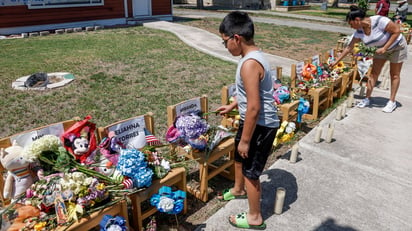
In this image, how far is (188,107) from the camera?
10.7 ft

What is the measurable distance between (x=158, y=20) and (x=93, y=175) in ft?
50.0

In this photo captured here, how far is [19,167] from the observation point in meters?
2.27

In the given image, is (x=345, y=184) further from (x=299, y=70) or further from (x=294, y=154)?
(x=299, y=70)

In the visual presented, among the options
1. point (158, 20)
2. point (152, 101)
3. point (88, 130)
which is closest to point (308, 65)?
point (152, 101)

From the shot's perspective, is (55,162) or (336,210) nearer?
(55,162)

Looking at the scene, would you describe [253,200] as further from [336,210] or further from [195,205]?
[336,210]

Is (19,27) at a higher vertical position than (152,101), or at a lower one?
higher

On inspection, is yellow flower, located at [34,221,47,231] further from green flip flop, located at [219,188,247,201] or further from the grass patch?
the grass patch

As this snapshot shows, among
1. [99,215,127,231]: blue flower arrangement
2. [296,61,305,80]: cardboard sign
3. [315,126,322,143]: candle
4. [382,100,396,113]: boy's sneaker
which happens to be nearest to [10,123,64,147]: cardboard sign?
[99,215,127,231]: blue flower arrangement

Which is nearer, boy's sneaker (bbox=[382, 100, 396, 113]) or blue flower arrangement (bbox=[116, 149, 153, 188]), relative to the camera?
blue flower arrangement (bbox=[116, 149, 153, 188])

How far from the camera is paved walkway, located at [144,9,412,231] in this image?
286 cm

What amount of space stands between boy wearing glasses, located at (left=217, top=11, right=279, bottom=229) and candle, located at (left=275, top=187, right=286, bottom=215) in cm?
24

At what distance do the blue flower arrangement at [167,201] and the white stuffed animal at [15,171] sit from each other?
94 cm

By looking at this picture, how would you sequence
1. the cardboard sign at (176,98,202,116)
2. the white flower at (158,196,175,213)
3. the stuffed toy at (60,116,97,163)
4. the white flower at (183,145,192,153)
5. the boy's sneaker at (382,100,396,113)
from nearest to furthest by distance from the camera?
the white flower at (158,196,175,213) → the stuffed toy at (60,116,97,163) → the white flower at (183,145,192,153) → the cardboard sign at (176,98,202,116) → the boy's sneaker at (382,100,396,113)
